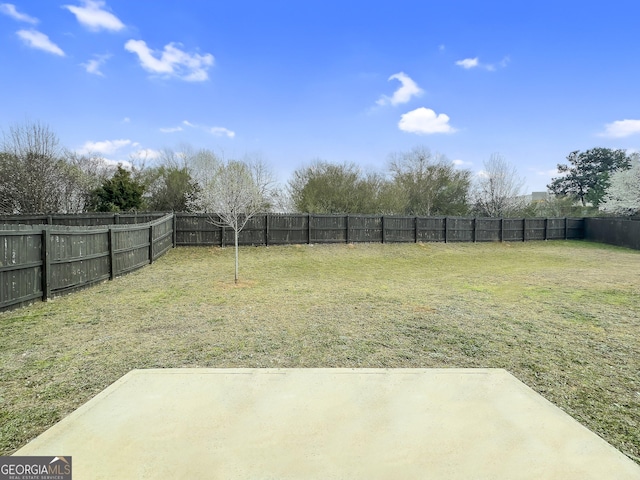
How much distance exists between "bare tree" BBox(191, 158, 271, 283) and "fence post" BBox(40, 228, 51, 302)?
3407mm

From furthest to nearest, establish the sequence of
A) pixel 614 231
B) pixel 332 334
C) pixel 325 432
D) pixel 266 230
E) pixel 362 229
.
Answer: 1. pixel 614 231
2. pixel 362 229
3. pixel 266 230
4. pixel 332 334
5. pixel 325 432

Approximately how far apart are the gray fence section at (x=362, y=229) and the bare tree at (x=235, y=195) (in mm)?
721

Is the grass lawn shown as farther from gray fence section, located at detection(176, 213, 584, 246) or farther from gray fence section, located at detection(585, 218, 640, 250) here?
gray fence section, located at detection(585, 218, 640, 250)

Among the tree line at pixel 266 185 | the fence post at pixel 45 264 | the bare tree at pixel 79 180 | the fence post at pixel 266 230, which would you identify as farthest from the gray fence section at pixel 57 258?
the bare tree at pixel 79 180

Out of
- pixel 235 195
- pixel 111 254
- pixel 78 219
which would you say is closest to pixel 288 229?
pixel 235 195

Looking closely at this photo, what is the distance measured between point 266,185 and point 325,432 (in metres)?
17.1

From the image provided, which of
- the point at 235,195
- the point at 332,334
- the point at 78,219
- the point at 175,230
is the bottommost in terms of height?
the point at 332,334

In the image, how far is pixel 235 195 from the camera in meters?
11.7

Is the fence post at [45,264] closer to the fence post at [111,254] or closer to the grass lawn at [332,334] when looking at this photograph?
the grass lawn at [332,334]

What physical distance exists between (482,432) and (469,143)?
2160 cm

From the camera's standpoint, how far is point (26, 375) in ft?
9.23

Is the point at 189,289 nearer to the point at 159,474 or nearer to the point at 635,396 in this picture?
the point at 159,474

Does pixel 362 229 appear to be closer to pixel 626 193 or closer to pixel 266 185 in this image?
pixel 266 185

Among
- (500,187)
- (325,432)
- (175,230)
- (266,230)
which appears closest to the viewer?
(325,432)
